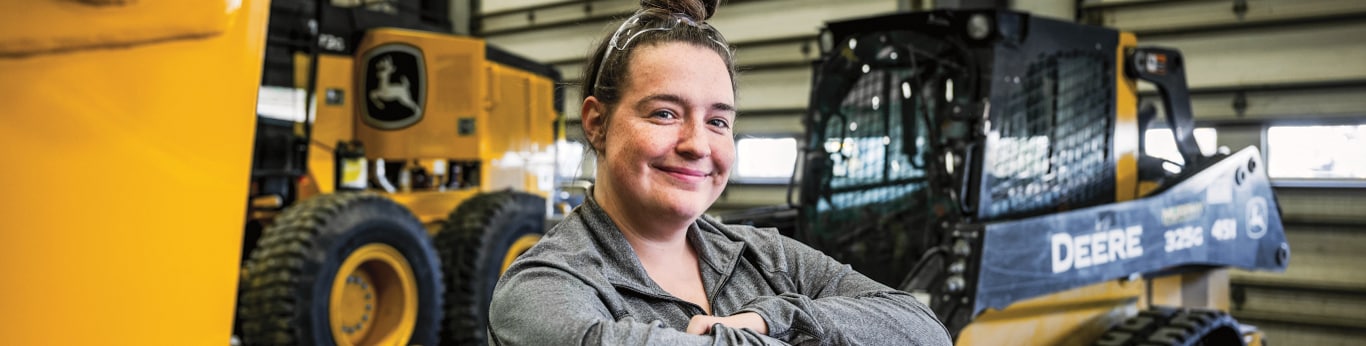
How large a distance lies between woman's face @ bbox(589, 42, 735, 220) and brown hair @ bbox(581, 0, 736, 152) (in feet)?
0.04

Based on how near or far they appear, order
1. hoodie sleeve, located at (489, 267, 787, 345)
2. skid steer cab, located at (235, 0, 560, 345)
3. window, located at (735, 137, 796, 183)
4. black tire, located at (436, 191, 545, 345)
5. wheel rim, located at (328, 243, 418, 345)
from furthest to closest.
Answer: window, located at (735, 137, 796, 183) → black tire, located at (436, 191, 545, 345) → wheel rim, located at (328, 243, 418, 345) → skid steer cab, located at (235, 0, 560, 345) → hoodie sleeve, located at (489, 267, 787, 345)

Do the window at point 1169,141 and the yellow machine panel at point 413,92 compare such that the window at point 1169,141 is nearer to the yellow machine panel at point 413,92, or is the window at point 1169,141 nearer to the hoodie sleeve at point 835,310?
the yellow machine panel at point 413,92

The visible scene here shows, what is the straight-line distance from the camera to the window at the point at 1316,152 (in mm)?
7148

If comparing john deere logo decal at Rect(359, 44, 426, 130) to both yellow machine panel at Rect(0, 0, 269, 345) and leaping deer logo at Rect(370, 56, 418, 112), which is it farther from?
yellow machine panel at Rect(0, 0, 269, 345)

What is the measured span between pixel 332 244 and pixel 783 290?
3.90 m

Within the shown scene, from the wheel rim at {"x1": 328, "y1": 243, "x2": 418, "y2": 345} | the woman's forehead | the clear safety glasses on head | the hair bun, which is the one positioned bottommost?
the wheel rim at {"x1": 328, "y1": 243, "x2": 418, "y2": 345}

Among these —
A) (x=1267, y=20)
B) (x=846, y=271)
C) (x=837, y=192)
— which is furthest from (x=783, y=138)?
(x=846, y=271)

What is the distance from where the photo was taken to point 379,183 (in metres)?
7.02

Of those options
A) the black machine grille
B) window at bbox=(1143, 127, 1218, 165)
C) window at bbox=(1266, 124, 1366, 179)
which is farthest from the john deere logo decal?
window at bbox=(1266, 124, 1366, 179)

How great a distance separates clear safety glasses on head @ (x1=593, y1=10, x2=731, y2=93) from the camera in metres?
1.53

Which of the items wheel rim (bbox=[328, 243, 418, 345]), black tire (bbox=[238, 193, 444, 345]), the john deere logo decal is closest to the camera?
black tire (bbox=[238, 193, 444, 345])

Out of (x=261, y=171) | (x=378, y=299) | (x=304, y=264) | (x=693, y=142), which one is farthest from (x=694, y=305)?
(x=261, y=171)

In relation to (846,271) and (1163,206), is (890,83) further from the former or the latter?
(846,271)

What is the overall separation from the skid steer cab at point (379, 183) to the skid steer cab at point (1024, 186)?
2179 mm
